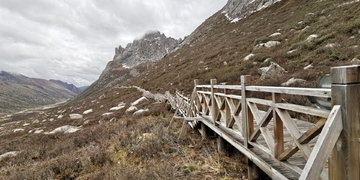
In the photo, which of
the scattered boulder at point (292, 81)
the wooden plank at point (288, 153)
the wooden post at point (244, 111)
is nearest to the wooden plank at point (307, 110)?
the wooden plank at point (288, 153)

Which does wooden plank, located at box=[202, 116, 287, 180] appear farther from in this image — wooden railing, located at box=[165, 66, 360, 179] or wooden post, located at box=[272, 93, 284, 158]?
wooden post, located at box=[272, 93, 284, 158]

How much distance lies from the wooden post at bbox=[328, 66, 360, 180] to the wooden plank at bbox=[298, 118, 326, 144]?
0.78ft

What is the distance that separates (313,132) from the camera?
175cm

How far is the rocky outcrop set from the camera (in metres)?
31.1

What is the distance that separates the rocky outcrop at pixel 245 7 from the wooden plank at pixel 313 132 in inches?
1374

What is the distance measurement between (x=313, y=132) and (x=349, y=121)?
432 mm

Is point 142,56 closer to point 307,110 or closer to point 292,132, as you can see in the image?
point 292,132

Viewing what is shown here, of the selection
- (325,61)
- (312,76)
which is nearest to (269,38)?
(325,61)

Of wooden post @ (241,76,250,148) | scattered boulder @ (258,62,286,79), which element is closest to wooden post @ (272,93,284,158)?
wooden post @ (241,76,250,148)

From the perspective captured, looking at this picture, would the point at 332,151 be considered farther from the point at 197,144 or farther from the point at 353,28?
the point at 353,28

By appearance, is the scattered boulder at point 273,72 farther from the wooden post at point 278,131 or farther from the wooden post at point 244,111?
the wooden post at point 278,131

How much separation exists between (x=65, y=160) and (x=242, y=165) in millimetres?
4991

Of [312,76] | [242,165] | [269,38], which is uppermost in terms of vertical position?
[269,38]

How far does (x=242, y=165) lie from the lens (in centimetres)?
390
